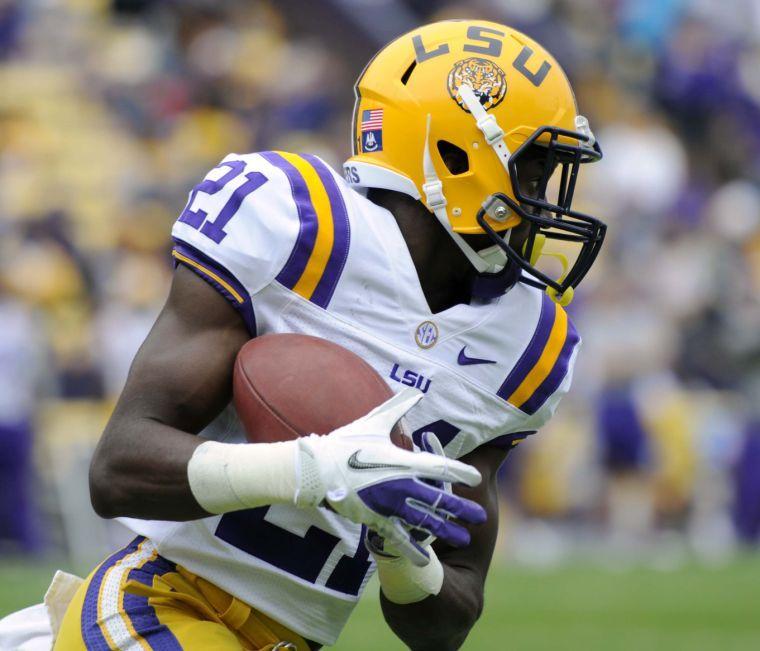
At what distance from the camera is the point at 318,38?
12195mm

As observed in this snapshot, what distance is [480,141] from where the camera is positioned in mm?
2783

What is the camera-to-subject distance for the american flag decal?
2852 millimetres

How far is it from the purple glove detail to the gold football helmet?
0.59 m

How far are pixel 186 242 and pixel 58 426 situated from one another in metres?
6.26

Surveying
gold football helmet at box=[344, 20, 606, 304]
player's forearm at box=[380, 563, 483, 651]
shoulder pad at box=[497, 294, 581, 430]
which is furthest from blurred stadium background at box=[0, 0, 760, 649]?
gold football helmet at box=[344, 20, 606, 304]

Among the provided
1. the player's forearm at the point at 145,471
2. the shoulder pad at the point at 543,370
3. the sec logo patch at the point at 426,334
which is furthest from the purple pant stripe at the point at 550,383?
the player's forearm at the point at 145,471

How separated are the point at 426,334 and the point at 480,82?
475 millimetres

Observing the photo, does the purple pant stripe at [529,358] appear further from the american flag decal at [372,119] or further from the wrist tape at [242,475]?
the wrist tape at [242,475]

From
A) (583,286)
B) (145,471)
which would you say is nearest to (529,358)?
(145,471)

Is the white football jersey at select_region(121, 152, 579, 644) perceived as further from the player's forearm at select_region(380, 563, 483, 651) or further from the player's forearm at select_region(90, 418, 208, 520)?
the player's forearm at select_region(90, 418, 208, 520)

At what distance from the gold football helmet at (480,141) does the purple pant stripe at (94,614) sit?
0.85m

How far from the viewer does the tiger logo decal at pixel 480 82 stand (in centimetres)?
278

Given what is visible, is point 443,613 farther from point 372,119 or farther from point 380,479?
point 372,119

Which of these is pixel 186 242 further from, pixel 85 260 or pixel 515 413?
pixel 85 260
